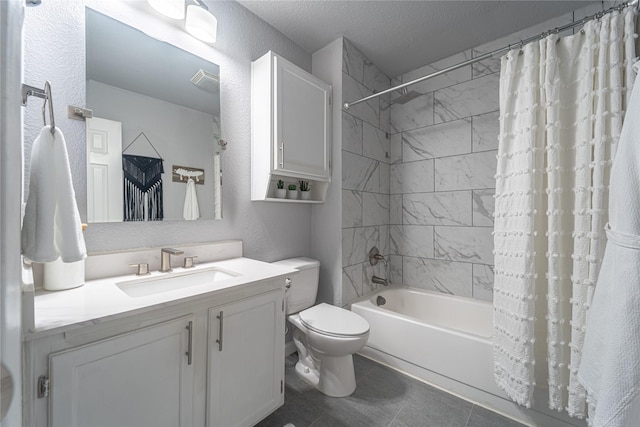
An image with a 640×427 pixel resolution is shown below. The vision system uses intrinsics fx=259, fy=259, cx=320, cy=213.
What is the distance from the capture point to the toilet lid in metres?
1.62

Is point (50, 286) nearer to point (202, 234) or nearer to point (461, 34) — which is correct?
point (202, 234)

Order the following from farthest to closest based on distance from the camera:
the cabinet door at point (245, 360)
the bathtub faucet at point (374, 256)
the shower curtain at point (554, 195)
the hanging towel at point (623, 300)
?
the bathtub faucet at point (374, 256)
the shower curtain at point (554, 195)
the cabinet door at point (245, 360)
the hanging towel at point (623, 300)

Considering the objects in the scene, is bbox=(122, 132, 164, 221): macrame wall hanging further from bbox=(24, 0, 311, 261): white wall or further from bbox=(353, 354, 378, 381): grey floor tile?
bbox=(353, 354, 378, 381): grey floor tile

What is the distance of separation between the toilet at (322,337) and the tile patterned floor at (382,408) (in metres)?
0.07

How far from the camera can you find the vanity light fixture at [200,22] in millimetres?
1496

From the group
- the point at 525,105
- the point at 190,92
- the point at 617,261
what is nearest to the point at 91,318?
the point at 190,92

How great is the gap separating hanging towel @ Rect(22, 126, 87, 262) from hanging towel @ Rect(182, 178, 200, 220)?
0.70 meters

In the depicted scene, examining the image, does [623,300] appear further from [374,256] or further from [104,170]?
[104,170]

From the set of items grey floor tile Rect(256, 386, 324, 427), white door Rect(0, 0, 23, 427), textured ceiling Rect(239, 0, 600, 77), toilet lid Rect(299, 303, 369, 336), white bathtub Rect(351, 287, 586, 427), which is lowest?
grey floor tile Rect(256, 386, 324, 427)

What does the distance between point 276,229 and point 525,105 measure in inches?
71.1

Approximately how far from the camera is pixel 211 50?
170cm

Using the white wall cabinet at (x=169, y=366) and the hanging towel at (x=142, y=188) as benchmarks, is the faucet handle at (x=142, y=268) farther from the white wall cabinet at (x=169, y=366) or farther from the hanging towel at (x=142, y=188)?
the white wall cabinet at (x=169, y=366)

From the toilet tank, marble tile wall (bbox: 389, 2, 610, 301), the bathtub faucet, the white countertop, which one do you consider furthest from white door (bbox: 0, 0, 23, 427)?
marble tile wall (bbox: 389, 2, 610, 301)

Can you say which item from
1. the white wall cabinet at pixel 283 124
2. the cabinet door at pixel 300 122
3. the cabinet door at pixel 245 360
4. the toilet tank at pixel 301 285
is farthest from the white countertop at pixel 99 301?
the cabinet door at pixel 300 122
